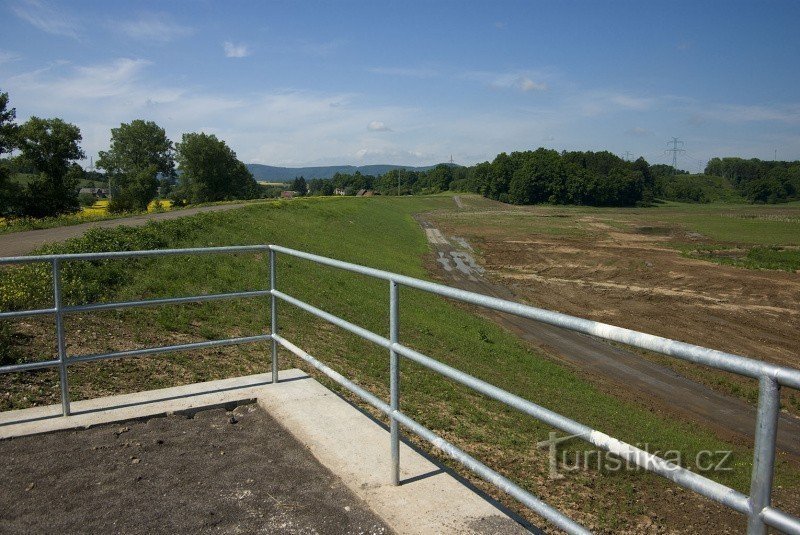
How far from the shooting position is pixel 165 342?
8961mm

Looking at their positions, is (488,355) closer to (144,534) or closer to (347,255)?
(144,534)

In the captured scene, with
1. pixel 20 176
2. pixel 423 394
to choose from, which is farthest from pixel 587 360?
pixel 20 176

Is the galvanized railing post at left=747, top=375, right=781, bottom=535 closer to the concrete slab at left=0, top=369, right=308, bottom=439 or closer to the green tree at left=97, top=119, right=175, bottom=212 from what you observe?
the concrete slab at left=0, top=369, right=308, bottom=439

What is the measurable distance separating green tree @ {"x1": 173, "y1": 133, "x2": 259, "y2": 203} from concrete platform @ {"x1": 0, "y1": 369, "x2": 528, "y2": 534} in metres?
81.5

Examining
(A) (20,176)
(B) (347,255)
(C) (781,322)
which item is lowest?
(C) (781,322)

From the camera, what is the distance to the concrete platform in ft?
11.2

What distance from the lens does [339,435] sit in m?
4.56

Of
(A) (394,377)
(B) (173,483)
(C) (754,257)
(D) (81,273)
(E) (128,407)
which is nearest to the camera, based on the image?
(A) (394,377)

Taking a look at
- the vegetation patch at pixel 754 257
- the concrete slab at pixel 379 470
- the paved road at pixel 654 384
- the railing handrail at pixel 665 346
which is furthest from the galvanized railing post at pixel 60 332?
the vegetation patch at pixel 754 257

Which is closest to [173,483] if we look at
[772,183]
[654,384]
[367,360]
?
[367,360]

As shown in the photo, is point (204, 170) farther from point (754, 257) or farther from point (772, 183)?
point (772, 183)

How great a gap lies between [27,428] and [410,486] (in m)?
2.94

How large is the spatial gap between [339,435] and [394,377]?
1.15 meters

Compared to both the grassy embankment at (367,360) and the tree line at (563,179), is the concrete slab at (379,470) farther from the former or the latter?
the tree line at (563,179)
